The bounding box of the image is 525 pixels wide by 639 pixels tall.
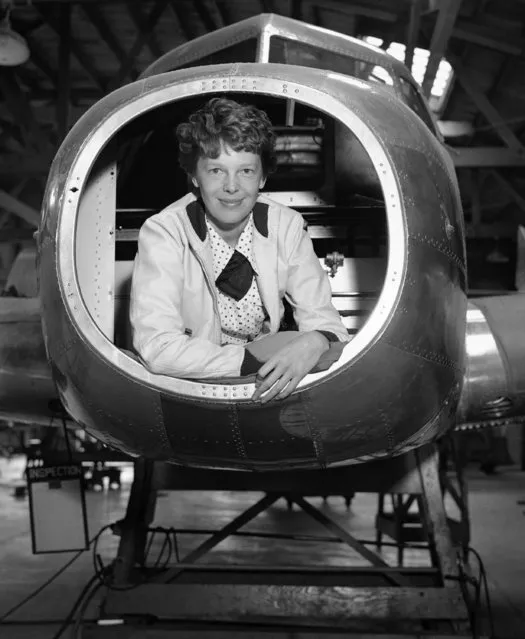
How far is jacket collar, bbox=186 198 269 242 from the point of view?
Result: 281 cm

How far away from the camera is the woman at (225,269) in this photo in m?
2.47

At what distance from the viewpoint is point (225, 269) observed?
2842mm

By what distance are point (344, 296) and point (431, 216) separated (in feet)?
4.80

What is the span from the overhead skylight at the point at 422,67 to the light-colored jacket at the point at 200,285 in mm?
8870

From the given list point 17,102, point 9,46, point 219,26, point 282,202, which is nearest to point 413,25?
point 219,26

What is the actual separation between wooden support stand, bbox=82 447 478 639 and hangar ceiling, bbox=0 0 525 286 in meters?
4.52

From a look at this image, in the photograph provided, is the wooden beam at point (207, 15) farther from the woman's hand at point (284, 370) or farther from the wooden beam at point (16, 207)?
the woman's hand at point (284, 370)

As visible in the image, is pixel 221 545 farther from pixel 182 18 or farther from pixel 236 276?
pixel 182 18

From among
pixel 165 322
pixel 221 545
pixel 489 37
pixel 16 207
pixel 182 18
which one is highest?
pixel 182 18

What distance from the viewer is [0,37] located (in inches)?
320

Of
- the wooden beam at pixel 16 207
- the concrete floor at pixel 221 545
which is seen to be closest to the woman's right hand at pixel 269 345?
the concrete floor at pixel 221 545

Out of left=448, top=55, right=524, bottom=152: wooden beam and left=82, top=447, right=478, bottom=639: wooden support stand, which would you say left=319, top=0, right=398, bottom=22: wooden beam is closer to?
left=448, top=55, right=524, bottom=152: wooden beam

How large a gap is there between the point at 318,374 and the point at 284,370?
0.35ft

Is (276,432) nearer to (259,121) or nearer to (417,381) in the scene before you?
(417,381)
